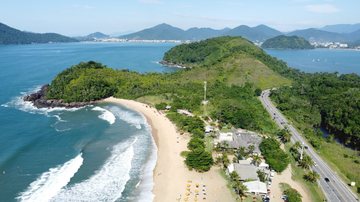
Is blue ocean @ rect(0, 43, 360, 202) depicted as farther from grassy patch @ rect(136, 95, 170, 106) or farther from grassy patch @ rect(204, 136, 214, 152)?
grassy patch @ rect(204, 136, 214, 152)

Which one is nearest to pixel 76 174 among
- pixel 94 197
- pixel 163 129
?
pixel 94 197

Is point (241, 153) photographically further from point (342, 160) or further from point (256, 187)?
point (342, 160)

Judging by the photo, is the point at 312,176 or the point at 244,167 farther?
the point at 244,167

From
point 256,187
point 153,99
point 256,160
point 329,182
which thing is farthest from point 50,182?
point 153,99

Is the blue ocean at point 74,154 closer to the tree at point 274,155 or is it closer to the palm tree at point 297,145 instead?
the tree at point 274,155

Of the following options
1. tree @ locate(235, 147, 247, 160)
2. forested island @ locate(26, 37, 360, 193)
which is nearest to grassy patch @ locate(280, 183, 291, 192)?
forested island @ locate(26, 37, 360, 193)

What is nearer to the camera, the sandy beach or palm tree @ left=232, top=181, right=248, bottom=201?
palm tree @ left=232, top=181, right=248, bottom=201
